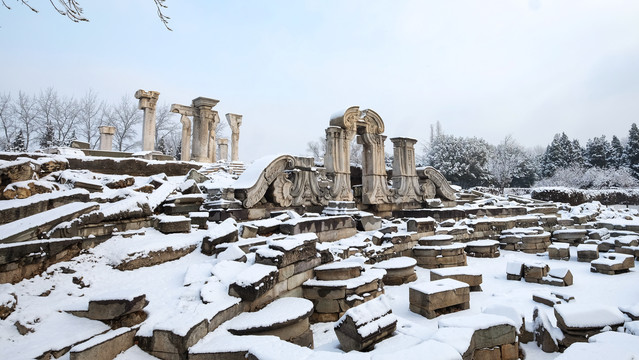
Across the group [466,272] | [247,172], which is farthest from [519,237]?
[247,172]

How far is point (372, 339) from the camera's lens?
2980 mm

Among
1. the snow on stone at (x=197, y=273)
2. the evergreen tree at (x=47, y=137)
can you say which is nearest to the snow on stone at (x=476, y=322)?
the snow on stone at (x=197, y=273)

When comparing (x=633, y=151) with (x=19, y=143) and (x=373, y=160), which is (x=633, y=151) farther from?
(x=19, y=143)

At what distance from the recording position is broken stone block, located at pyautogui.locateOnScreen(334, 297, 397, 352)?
2908 mm

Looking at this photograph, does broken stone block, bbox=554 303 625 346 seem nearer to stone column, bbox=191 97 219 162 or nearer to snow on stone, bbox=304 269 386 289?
snow on stone, bbox=304 269 386 289

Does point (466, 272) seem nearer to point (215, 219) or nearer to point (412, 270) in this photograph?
point (412, 270)

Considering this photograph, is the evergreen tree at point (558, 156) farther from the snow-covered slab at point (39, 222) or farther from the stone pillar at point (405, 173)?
the snow-covered slab at point (39, 222)

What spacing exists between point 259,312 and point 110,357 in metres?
1.32

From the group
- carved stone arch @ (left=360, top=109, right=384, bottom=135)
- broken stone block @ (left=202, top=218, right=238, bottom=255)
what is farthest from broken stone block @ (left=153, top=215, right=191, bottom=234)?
carved stone arch @ (left=360, top=109, right=384, bottom=135)

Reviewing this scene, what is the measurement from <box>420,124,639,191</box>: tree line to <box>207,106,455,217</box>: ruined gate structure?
24.2 meters

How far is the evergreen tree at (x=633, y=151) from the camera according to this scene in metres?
35.8

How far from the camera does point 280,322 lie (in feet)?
9.96

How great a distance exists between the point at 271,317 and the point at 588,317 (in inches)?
133

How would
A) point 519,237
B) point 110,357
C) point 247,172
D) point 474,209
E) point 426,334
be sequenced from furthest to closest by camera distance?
point 474,209 → point 519,237 → point 247,172 → point 426,334 → point 110,357
